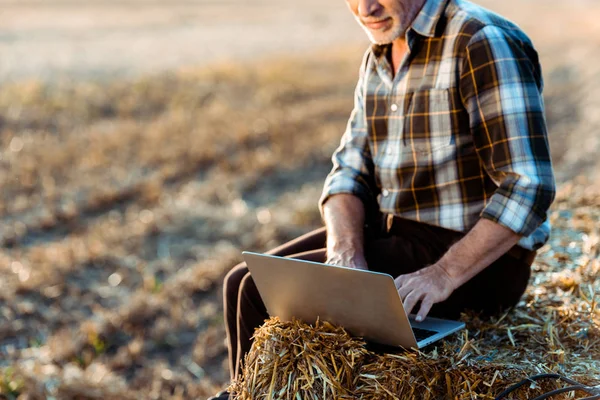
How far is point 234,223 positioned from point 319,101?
551cm

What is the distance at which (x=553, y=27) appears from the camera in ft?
90.5

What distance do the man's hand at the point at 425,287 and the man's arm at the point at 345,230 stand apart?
1.04 feet

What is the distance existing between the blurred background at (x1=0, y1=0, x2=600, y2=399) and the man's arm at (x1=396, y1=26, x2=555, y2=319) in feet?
6.61

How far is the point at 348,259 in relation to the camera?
2.88 meters

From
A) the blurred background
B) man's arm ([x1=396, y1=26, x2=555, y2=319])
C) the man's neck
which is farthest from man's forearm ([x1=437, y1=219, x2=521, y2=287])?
the blurred background

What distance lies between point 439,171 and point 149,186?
5.04 metres

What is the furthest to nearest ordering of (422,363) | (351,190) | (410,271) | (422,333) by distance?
(351,190) < (410,271) < (422,333) < (422,363)

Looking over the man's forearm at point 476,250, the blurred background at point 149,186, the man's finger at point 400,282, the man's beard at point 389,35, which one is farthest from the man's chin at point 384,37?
the blurred background at point 149,186

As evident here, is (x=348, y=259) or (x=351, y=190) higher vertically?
(x=351, y=190)

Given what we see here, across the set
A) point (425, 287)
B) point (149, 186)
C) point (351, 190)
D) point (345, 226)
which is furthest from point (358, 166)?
point (149, 186)

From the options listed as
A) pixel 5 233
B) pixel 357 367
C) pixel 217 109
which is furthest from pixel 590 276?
pixel 217 109

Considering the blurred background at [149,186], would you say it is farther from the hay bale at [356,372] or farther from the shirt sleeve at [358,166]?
the hay bale at [356,372]

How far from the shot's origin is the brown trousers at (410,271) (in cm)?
285

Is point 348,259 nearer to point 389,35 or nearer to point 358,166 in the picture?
point 358,166
